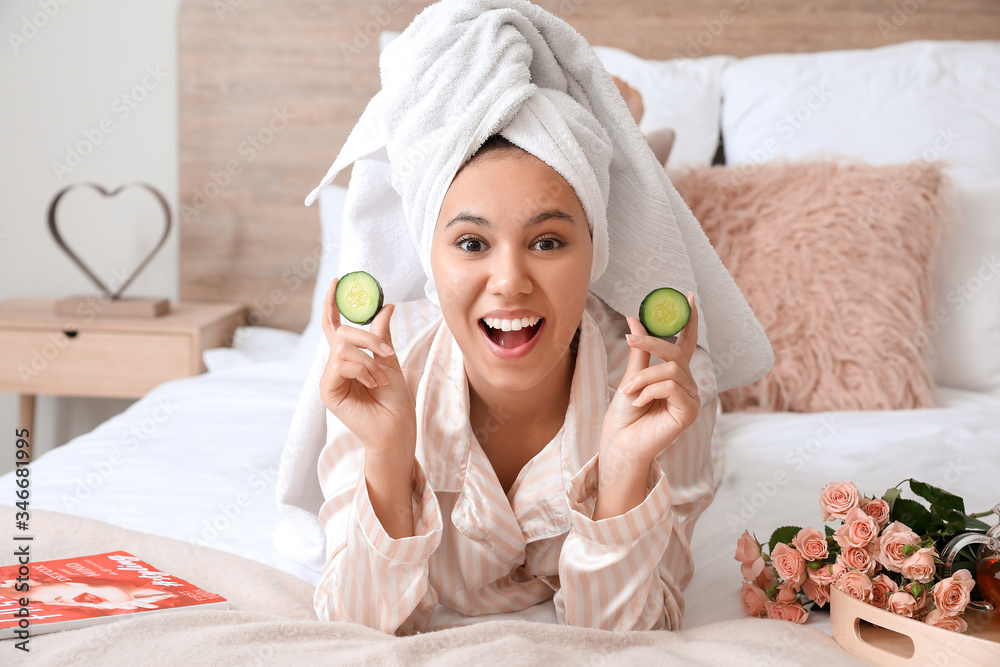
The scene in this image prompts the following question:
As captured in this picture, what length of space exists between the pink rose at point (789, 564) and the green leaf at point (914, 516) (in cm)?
14

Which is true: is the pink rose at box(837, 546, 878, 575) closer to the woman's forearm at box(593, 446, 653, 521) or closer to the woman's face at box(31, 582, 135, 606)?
the woman's forearm at box(593, 446, 653, 521)

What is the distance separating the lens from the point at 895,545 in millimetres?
957

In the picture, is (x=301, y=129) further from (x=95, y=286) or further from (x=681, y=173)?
(x=681, y=173)

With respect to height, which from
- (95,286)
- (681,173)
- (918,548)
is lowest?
(918,548)

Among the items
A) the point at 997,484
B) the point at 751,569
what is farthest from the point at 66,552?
the point at 997,484

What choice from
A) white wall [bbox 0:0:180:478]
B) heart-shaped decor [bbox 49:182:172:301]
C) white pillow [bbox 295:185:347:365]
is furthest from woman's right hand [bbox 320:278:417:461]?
white wall [bbox 0:0:180:478]

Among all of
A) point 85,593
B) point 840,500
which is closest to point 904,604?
point 840,500

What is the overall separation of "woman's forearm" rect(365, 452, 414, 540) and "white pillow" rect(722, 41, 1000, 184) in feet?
5.18

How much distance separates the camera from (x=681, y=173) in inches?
82.0

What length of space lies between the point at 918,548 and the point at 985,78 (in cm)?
190

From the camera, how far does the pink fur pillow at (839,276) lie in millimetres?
1904

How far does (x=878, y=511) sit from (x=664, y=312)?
0.35m

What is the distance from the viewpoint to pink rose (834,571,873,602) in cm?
97

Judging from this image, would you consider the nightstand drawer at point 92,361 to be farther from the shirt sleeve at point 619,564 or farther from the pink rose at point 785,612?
the pink rose at point 785,612
